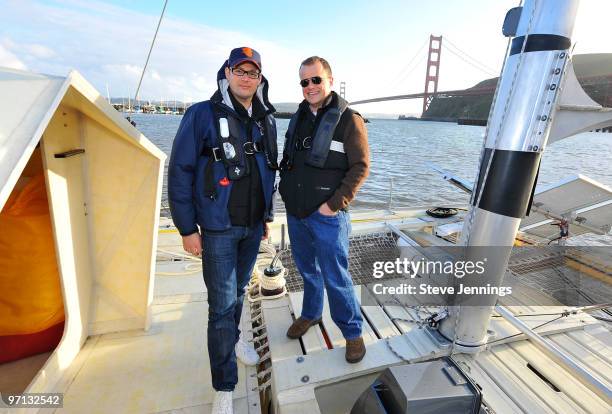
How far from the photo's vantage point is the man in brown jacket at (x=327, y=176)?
1.77 metres

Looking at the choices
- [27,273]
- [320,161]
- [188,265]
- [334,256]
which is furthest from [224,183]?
[188,265]

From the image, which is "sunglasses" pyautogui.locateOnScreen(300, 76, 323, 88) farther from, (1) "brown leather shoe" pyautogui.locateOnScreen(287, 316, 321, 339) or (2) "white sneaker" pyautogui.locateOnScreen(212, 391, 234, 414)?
(2) "white sneaker" pyautogui.locateOnScreen(212, 391, 234, 414)

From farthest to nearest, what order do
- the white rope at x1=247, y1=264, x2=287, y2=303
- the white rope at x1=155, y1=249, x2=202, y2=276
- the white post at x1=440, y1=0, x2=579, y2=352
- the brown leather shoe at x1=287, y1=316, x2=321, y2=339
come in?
the white rope at x1=155, y1=249, x2=202, y2=276
the white rope at x1=247, y1=264, x2=287, y2=303
the brown leather shoe at x1=287, y1=316, x2=321, y2=339
the white post at x1=440, y1=0, x2=579, y2=352

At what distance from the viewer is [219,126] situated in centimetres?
160

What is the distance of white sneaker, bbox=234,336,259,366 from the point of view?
207cm

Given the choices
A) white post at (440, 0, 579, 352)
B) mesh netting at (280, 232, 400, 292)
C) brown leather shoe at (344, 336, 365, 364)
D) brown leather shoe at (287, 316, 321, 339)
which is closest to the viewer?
white post at (440, 0, 579, 352)

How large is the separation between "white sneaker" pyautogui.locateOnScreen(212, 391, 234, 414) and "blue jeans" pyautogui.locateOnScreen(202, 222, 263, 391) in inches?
1.0

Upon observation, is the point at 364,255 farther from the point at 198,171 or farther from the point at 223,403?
the point at 198,171

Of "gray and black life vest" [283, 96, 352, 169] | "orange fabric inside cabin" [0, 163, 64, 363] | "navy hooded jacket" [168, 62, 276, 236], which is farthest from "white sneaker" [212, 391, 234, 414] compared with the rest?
"gray and black life vest" [283, 96, 352, 169]

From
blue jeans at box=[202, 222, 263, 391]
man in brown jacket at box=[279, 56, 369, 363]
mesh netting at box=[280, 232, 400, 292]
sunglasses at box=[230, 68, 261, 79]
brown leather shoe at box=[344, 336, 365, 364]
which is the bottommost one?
mesh netting at box=[280, 232, 400, 292]

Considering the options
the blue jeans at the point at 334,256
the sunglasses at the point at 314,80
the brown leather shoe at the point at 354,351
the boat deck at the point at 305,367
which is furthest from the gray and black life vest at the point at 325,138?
the boat deck at the point at 305,367

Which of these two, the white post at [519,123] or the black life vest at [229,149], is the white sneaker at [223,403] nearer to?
the black life vest at [229,149]

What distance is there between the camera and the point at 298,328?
2.24 m

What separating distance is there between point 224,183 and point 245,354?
1.13 metres
